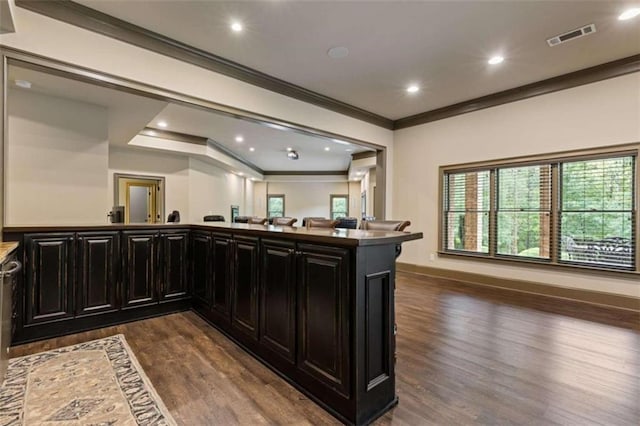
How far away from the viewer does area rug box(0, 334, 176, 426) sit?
1.66m

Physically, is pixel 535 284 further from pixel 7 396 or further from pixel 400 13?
pixel 7 396

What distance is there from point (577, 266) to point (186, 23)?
5.70 metres

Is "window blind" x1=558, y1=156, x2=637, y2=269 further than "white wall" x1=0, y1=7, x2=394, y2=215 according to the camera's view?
Yes

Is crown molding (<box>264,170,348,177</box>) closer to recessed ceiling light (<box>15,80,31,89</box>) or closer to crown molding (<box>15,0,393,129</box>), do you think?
crown molding (<box>15,0,393,129</box>)

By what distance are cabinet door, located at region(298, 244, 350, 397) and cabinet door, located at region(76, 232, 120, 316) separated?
7.41ft

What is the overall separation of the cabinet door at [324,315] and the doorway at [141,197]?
683cm

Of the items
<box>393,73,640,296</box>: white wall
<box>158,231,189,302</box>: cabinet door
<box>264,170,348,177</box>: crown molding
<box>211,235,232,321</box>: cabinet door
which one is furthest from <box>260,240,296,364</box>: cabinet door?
<box>264,170,348,177</box>: crown molding

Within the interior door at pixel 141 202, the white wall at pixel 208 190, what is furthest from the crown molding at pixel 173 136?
the interior door at pixel 141 202

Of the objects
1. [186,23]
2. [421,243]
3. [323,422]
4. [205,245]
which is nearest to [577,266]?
[421,243]

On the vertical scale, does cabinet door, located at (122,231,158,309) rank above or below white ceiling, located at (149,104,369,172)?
below

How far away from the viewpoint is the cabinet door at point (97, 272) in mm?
2857

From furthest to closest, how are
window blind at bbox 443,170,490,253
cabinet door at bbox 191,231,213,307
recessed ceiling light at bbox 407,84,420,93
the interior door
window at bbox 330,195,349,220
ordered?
1. window at bbox 330,195,349,220
2. the interior door
3. window blind at bbox 443,170,490,253
4. recessed ceiling light at bbox 407,84,420,93
5. cabinet door at bbox 191,231,213,307

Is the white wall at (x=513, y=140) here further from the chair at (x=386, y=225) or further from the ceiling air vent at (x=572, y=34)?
the chair at (x=386, y=225)

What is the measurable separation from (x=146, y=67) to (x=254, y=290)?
2.66m
